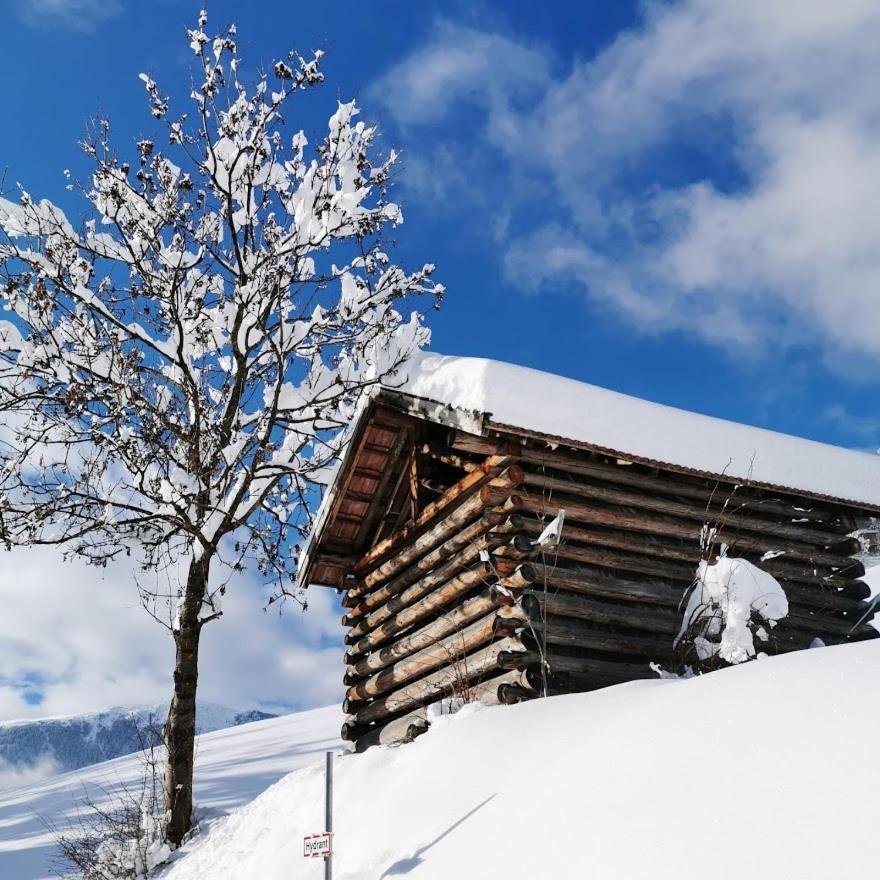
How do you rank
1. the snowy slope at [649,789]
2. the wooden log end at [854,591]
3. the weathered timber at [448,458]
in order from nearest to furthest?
the snowy slope at [649,789], the weathered timber at [448,458], the wooden log end at [854,591]

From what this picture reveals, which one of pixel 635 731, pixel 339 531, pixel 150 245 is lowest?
pixel 635 731

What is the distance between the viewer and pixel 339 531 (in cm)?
1183

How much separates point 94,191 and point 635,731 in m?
10.6

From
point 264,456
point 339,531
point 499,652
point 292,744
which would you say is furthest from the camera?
point 292,744

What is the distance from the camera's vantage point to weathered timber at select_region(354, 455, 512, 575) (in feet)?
27.4

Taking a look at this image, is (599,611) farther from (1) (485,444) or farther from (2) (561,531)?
(1) (485,444)

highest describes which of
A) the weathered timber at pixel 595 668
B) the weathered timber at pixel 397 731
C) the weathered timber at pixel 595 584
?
the weathered timber at pixel 595 584

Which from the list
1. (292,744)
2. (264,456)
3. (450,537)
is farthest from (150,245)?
(292,744)

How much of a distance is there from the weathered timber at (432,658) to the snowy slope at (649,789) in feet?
4.45

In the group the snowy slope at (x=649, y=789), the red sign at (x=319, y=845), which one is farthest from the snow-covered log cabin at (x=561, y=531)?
the red sign at (x=319, y=845)

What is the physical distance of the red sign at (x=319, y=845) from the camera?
17.3 ft

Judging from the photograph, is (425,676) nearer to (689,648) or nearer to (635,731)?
(689,648)

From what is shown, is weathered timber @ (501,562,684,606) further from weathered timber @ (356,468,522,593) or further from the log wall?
weathered timber @ (356,468,522,593)

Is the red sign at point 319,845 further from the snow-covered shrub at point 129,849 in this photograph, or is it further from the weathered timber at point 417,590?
the snow-covered shrub at point 129,849
